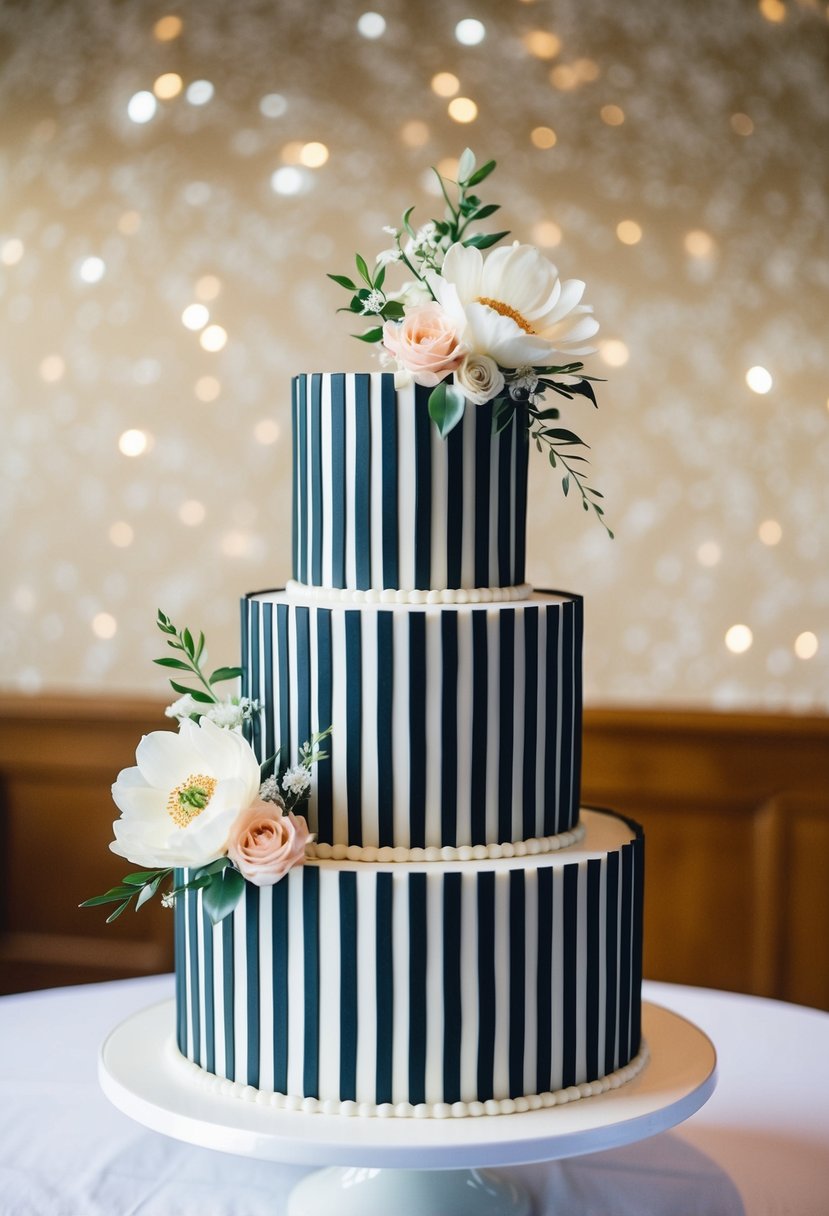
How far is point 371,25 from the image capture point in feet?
11.4

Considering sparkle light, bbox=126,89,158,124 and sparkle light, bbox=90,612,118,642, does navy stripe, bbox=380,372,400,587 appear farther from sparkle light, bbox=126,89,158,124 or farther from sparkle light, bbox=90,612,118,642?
sparkle light, bbox=126,89,158,124

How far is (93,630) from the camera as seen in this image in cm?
367

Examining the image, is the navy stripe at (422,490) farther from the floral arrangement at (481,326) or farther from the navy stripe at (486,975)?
the navy stripe at (486,975)

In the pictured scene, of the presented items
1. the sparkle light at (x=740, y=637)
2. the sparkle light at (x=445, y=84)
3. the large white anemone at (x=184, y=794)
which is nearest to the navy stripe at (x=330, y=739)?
→ the large white anemone at (x=184, y=794)

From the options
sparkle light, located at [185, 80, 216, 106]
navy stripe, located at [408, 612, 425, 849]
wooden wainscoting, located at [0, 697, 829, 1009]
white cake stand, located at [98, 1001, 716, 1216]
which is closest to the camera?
white cake stand, located at [98, 1001, 716, 1216]

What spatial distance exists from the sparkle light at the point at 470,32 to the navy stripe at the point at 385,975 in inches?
101

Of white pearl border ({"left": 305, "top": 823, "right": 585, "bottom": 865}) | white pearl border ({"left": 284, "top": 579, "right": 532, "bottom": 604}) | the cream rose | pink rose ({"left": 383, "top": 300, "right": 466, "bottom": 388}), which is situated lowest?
white pearl border ({"left": 305, "top": 823, "right": 585, "bottom": 865})

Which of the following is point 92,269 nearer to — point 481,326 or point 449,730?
point 481,326

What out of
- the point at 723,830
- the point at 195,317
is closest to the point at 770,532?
the point at 723,830

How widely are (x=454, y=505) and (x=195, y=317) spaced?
2016mm

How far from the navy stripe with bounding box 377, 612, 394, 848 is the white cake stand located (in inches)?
15.6

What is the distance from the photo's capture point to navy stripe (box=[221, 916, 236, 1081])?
5.63 ft

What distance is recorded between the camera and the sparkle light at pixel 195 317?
3.56 m

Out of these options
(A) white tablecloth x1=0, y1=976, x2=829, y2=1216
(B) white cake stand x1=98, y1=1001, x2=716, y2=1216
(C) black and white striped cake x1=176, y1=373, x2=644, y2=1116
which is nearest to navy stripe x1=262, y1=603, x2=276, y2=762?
(C) black and white striped cake x1=176, y1=373, x2=644, y2=1116
